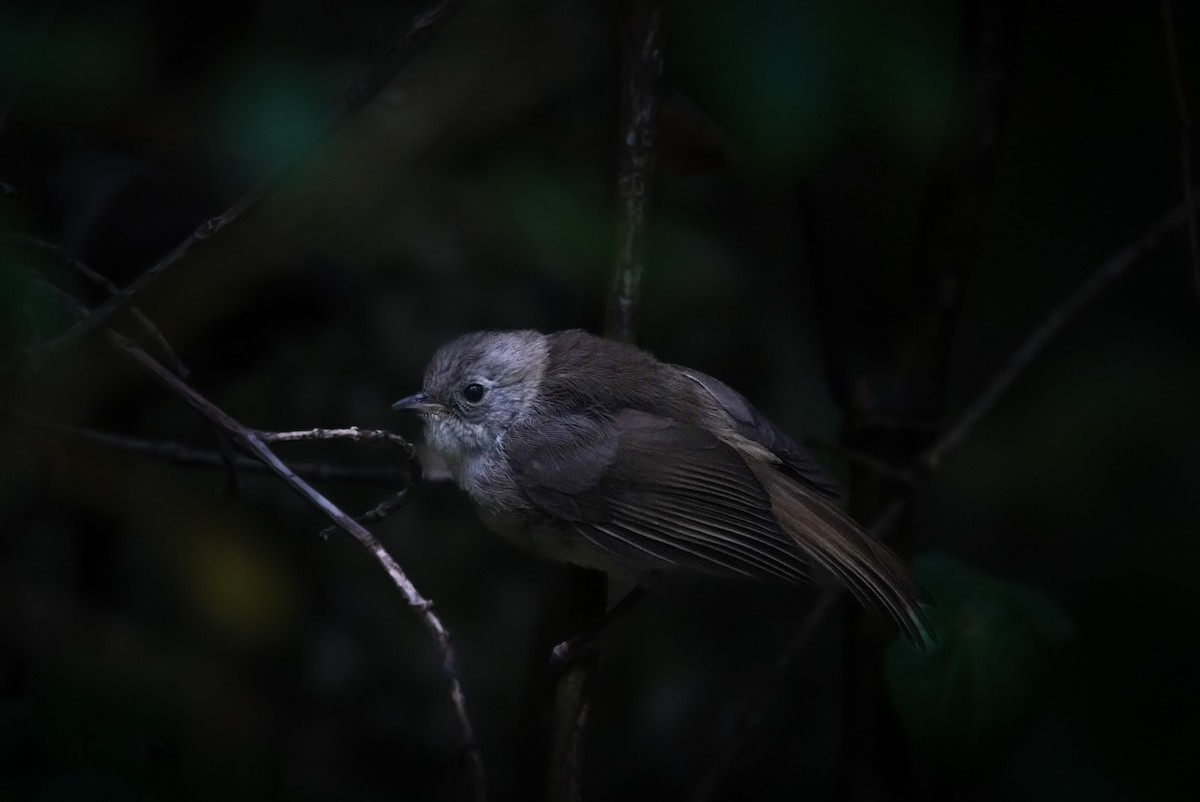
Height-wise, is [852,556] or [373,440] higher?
[373,440]

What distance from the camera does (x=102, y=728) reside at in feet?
6.91

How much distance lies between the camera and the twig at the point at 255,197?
176cm

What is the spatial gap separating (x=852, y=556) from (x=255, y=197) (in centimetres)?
125

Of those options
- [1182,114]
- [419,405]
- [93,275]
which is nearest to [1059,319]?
[1182,114]

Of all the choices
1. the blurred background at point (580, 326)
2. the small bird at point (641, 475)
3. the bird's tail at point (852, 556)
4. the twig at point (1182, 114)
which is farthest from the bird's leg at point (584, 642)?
the twig at point (1182, 114)

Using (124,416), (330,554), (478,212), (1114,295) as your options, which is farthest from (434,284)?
(1114,295)

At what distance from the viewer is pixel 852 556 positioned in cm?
216

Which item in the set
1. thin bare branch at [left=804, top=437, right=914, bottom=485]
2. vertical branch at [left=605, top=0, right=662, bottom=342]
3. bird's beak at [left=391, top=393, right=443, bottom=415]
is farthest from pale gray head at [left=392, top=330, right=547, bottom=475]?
thin bare branch at [left=804, top=437, right=914, bottom=485]

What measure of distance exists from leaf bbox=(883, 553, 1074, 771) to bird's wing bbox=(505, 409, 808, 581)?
16.4 inches

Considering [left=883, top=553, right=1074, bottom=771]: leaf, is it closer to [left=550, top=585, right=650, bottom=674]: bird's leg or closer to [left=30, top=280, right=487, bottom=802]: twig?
[left=550, top=585, right=650, bottom=674]: bird's leg

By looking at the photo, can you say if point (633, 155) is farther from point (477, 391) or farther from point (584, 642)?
point (584, 642)

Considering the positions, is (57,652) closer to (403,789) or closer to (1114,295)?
(403,789)

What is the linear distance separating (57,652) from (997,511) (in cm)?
294

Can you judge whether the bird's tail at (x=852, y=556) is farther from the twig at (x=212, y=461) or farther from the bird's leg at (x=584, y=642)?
the twig at (x=212, y=461)
